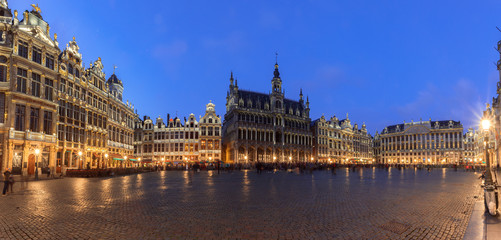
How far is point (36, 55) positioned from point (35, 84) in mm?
3238

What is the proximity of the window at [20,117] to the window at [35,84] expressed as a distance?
82.7 inches

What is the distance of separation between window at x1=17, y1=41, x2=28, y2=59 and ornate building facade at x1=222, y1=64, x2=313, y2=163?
2148 inches

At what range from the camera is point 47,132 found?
117ft

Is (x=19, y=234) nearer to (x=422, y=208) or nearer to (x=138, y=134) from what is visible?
(x=422, y=208)

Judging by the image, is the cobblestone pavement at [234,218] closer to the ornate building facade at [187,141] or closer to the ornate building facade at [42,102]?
the ornate building facade at [42,102]

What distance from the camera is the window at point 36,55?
3375 centimetres

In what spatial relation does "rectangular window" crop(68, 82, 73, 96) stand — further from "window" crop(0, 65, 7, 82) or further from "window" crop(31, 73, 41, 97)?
"window" crop(0, 65, 7, 82)

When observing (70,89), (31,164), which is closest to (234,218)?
(31,164)

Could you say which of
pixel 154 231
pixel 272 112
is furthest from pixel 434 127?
pixel 154 231


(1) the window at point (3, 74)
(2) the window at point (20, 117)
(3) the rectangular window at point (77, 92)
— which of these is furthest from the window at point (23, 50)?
(3) the rectangular window at point (77, 92)

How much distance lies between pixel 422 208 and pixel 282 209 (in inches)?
219

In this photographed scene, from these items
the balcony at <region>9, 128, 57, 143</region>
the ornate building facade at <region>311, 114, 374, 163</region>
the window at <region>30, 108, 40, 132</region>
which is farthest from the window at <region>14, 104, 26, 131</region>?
the ornate building facade at <region>311, 114, 374, 163</region>

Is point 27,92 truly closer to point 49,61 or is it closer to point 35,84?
point 35,84

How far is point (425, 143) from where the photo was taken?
137875mm
